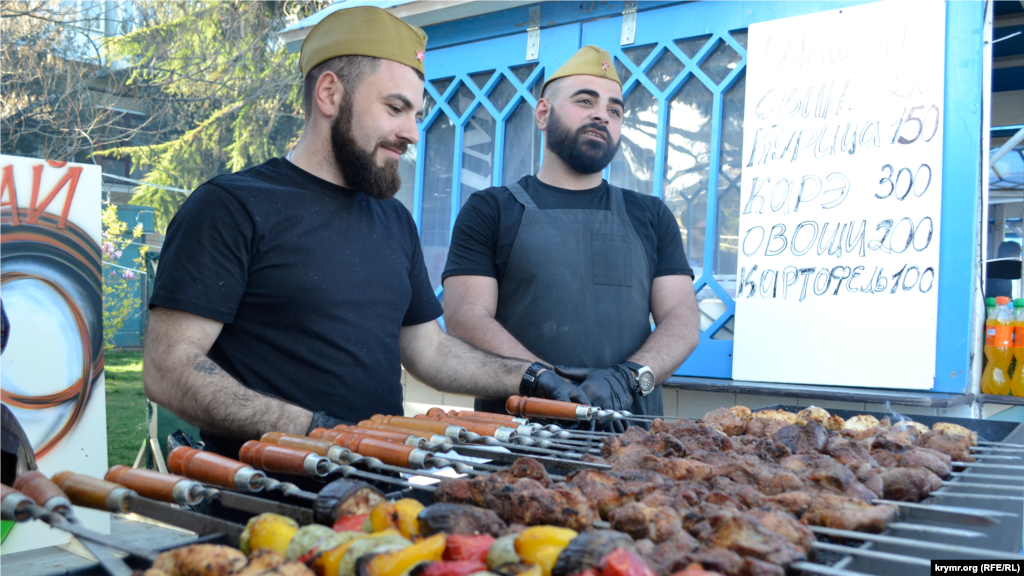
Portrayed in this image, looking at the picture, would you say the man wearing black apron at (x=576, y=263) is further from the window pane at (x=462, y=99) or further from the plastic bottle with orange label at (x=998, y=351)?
the window pane at (x=462, y=99)

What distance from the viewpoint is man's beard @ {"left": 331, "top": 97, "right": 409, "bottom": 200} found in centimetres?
242

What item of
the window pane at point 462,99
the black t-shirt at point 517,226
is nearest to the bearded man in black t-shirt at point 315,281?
the black t-shirt at point 517,226

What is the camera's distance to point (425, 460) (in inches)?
57.2

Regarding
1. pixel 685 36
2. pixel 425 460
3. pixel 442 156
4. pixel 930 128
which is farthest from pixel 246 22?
pixel 425 460

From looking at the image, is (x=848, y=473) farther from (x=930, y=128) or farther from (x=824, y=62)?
(x=824, y=62)

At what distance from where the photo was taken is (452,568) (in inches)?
35.6

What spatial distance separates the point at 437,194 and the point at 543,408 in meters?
3.31

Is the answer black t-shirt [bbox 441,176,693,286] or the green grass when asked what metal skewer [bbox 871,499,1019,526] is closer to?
black t-shirt [bbox 441,176,693,286]

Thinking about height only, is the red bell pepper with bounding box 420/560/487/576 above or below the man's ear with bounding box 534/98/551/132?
→ below

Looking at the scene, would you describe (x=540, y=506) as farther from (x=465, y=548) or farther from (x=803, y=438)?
(x=803, y=438)

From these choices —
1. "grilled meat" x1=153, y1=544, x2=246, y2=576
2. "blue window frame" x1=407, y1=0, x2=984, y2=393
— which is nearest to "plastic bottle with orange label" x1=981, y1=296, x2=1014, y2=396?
"blue window frame" x1=407, y1=0, x2=984, y2=393

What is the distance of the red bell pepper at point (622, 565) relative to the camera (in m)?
0.84

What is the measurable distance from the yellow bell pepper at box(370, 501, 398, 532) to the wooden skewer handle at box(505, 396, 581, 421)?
95 centimetres

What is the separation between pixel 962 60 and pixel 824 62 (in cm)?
59
